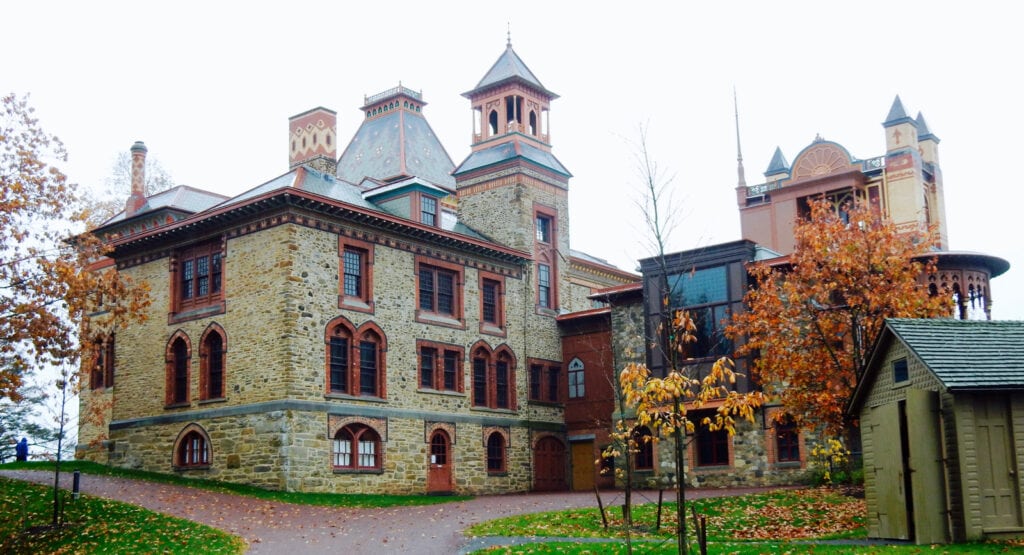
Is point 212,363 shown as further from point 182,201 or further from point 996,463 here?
point 996,463

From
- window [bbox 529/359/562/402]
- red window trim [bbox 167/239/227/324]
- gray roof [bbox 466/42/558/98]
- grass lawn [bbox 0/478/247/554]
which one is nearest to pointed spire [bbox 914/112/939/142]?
gray roof [bbox 466/42/558/98]

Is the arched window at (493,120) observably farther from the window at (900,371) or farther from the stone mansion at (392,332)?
the window at (900,371)

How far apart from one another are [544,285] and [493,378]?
18.8 ft

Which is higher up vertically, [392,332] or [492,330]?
[492,330]

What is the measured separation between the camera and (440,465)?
121ft

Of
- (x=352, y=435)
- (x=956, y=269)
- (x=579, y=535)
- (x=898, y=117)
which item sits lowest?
(x=579, y=535)

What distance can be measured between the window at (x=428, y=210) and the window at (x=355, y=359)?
5.41 m

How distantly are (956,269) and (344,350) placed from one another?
66.3 ft

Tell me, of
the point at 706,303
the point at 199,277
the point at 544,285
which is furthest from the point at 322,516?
the point at 544,285

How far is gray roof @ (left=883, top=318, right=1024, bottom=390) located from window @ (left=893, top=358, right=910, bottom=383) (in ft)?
2.23

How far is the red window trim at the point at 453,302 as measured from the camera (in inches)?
1464

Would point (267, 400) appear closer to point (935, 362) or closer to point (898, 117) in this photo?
point (935, 362)

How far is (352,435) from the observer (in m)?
33.7

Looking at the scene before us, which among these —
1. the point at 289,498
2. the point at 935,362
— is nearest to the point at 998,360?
the point at 935,362
